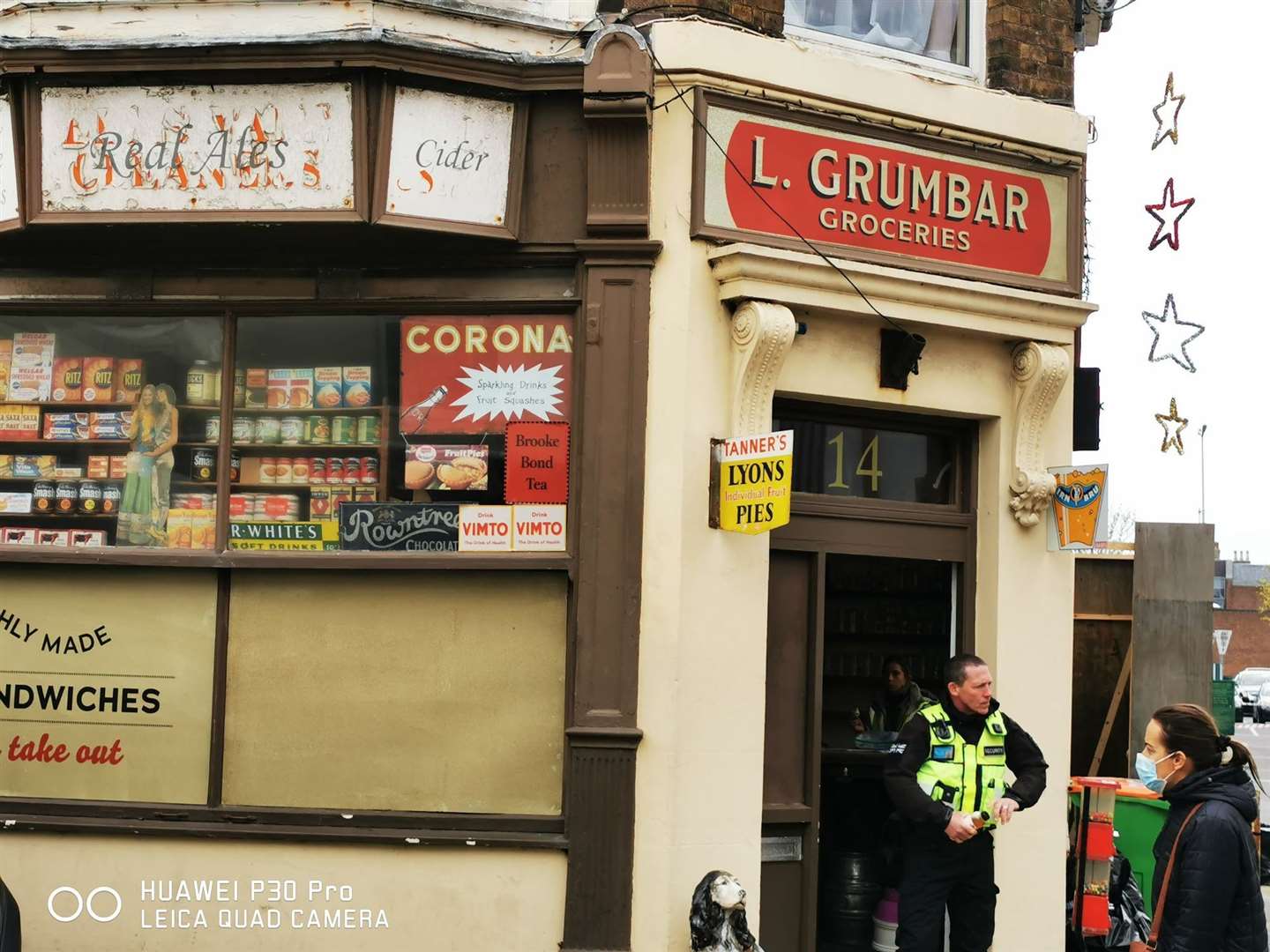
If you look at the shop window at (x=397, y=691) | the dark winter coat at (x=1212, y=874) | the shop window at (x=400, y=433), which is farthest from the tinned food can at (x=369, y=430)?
the dark winter coat at (x=1212, y=874)

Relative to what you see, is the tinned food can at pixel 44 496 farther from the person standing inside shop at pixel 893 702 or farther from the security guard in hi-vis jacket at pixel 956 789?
the person standing inside shop at pixel 893 702

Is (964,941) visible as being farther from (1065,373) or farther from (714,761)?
(1065,373)

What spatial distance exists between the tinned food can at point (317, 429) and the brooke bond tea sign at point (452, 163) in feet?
4.00

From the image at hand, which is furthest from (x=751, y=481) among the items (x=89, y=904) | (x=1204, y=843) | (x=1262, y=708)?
(x=1262, y=708)

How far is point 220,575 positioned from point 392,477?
1.05 meters

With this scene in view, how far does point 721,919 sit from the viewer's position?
7305mm

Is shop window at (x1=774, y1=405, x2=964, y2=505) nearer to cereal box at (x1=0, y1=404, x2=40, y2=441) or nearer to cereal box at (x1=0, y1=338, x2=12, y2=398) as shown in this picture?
cereal box at (x1=0, y1=404, x2=40, y2=441)

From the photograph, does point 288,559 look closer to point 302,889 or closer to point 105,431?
point 105,431

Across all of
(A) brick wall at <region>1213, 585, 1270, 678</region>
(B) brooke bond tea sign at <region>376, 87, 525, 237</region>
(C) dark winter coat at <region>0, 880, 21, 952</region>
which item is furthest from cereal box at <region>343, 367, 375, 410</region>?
(A) brick wall at <region>1213, 585, 1270, 678</region>

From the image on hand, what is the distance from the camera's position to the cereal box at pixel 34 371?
8430mm

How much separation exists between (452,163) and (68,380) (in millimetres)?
2536

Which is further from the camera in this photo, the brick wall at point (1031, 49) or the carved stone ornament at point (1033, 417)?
the brick wall at point (1031, 49)

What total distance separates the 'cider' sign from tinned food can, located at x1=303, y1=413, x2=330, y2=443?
2104mm

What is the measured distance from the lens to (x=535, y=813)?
306 inches
